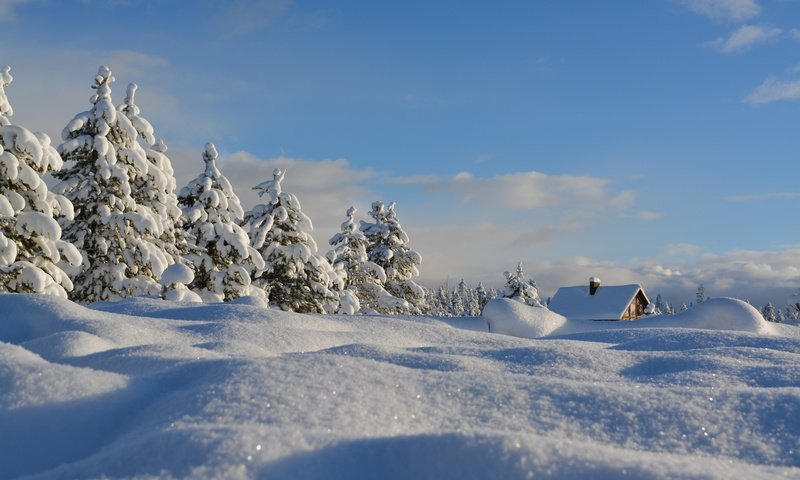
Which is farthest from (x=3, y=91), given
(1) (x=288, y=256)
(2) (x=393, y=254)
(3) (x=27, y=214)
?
(2) (x=393, y=254)

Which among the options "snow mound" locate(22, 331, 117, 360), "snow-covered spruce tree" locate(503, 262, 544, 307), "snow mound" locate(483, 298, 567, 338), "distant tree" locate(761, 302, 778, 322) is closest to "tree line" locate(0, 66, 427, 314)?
"snow mound" locate(483, 298, 567, 338)

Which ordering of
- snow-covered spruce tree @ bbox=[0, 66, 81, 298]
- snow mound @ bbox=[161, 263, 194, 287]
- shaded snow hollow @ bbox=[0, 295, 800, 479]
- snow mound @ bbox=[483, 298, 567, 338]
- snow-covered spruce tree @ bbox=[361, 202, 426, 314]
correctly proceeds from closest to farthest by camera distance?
1. shaded snow hollow @ bbox=[0, 295, 800, 479]
2. snow mound @ bbox=[483, 298, 567, 338]
3. snow mound @ bbox=[161, 263, 194, 287]
4. snow-covered spruce tree @ bbox=[0, 66, 81, 298]
5. snow-covered spruce tree @ bbox=[361, 202, 426, 314]

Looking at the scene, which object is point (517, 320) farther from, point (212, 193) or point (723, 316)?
point (212, 193)

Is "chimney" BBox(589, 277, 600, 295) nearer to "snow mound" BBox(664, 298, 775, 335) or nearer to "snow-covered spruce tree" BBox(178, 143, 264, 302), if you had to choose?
"snow-covered spruce tree" BBox(178, 143, 264, 302)

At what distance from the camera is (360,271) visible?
28.5m

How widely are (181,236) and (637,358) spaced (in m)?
18.4

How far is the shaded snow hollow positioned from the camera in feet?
5.12

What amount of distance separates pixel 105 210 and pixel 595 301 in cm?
2949

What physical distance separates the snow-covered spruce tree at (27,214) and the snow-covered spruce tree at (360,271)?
1442 cm

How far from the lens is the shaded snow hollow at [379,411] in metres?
1.56

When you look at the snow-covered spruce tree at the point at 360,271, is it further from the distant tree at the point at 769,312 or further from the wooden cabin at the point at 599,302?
the distant tree at the point at 769,312

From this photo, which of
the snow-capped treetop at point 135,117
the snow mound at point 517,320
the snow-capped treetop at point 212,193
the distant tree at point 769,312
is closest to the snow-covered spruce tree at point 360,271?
the snow-capped treetop at point 212,193

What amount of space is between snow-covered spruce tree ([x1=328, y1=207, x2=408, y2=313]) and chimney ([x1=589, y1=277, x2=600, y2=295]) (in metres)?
16.1

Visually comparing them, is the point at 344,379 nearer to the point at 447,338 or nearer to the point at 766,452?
the point at 766,452
